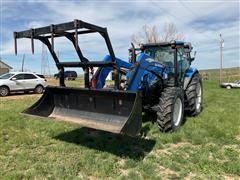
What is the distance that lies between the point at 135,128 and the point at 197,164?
124 centimetres

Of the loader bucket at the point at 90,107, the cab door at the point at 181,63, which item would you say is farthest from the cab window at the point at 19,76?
the loader bucket at the point at 90,107

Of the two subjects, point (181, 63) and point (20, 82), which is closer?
point (181, 63)

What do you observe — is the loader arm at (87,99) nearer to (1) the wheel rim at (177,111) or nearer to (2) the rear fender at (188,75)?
(1) the wheel rim at (177,111)

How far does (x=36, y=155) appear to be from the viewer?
5406mm

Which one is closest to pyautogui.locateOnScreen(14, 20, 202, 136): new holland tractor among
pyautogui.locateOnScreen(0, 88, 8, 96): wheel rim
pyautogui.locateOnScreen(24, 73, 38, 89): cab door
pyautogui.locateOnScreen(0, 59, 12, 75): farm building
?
pyautogui.locateOnScreen(0, 88, 8, 96): wheel rim

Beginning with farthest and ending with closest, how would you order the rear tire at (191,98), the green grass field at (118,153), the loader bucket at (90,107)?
the rear tire at (191,98), the loader bucket at (90,107), the green grass field at (118,153)

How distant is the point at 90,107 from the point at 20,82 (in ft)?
46.5

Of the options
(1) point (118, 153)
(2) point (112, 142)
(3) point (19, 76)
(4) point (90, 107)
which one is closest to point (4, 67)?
(3) point (19, 76)

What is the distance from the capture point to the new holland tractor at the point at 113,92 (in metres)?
5.10

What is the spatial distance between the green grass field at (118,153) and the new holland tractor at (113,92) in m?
0.51

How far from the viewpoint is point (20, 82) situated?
62.4 feet

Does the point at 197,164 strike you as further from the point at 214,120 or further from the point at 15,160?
the point at 214,120

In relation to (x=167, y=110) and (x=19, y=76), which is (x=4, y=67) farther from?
(x=167, y=110)

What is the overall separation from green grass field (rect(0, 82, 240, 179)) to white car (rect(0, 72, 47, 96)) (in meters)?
11.4
